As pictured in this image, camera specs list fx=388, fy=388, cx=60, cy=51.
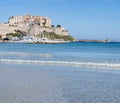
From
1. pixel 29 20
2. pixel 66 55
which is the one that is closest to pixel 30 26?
pixel 29 20

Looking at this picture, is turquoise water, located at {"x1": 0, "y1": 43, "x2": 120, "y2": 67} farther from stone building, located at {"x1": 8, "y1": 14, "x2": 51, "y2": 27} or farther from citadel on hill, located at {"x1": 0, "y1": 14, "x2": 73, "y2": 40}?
stone building, located at {"x1": 8, "y1": 14, "x2": 51, "y2": 27}

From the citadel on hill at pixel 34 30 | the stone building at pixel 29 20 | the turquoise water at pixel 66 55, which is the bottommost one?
the turquoise water at pixel 66 55

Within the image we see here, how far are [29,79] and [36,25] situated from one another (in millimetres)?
144953

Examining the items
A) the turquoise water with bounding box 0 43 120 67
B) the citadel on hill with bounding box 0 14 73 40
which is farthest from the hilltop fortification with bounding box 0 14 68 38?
the turquoise water with bounding box 0 43 120 67

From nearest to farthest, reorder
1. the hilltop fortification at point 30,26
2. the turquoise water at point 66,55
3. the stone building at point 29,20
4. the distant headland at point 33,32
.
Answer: the turquoise water at point 66,55 → the distant headland at point 33,32 → the hilltop fortification at point 30,26 → the stone building at point 29,20

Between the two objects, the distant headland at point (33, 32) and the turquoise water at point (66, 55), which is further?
the distant headland at point (33, 32)

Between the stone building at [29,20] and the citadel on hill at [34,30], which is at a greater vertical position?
the stone building at [29,20]

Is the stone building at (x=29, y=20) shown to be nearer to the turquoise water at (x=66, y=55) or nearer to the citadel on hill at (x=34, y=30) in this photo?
the citadel on hill at (x=34, y=30)

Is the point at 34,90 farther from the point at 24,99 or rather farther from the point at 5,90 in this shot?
the point at 24,99

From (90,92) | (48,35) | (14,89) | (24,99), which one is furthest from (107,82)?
(48,35)

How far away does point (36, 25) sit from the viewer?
163m

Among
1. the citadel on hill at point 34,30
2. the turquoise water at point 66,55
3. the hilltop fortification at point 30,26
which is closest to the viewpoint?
the turquoise water at point 66,55

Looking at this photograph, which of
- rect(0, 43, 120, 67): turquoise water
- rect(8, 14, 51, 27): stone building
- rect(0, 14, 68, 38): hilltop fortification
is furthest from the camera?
rect(8, 14, 51, 27): stone building

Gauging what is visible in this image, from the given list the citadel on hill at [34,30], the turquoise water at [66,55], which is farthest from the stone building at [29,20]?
the turquoise water at [66,55]
